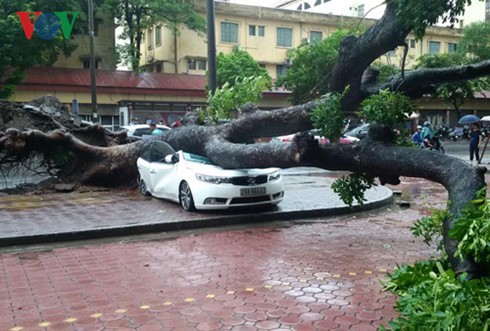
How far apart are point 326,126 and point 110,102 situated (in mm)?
28477

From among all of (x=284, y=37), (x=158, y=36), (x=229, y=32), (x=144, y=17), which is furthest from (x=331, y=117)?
(x=158, y=36)

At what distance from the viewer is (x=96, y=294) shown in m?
5.01

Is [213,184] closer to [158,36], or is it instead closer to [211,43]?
[211,43]

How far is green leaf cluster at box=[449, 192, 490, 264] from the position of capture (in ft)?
9.25

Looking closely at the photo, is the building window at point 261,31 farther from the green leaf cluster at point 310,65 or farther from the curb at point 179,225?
the curb at point 179,225

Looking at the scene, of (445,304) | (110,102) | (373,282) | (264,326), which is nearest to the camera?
(445,304)

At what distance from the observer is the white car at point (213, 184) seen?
9.09m

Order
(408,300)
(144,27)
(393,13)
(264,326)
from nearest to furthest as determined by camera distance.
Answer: (408,300) → (264,326) → (393,13) → (144,27)

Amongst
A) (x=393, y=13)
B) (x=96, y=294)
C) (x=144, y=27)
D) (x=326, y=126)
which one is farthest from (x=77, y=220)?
(x=144, y=27)

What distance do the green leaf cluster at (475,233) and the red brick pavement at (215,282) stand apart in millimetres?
1407

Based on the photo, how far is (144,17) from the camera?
37438mm

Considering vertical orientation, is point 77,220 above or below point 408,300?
below

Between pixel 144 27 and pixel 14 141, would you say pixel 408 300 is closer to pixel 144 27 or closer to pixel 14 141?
pixel 14 141

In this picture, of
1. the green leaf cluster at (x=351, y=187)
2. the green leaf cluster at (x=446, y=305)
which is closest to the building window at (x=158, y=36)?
the green leaf cluster at (x=351, y=187)
